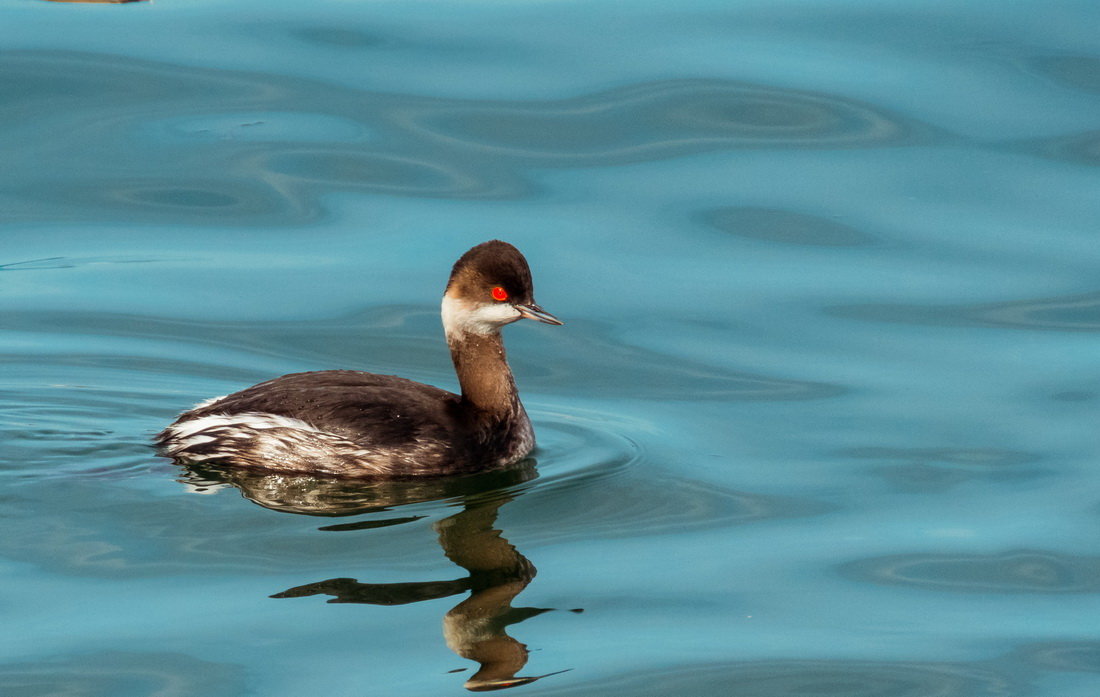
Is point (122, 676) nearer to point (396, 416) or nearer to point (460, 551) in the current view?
point (460, 551)

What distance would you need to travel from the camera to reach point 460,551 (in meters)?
8.49

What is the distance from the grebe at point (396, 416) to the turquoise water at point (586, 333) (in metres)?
0.19

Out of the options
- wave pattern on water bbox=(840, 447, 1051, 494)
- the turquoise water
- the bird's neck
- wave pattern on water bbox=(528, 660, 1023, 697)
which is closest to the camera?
wave pattern on water bbox=(528, 660, 1023, 697)

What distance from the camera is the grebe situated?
9344 millimetres

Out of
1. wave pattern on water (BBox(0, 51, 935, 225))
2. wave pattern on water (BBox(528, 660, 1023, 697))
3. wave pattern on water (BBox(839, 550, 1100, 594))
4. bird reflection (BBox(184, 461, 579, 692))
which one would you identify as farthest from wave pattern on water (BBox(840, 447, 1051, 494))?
wave pattern on water (BBox(0, 51, 935, 225))

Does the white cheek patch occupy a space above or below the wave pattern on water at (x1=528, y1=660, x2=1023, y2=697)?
above

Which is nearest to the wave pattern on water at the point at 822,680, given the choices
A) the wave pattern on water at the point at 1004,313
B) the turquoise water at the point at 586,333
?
the turquoise water at the point at 586,333

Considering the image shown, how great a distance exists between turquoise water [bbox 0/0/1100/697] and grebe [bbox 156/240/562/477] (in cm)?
19

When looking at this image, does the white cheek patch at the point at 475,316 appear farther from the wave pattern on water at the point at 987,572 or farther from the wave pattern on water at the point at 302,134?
the wave pattern on water at the point at 302,134

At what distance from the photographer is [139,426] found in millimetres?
9953

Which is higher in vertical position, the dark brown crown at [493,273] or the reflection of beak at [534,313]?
the dark brown crown at [493,273]

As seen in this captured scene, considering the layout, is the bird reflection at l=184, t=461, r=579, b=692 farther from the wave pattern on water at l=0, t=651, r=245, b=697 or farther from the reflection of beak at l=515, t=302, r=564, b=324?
the reflection of beak at l=515, t=302, r=564, b=324

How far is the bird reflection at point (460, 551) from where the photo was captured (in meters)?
7.44

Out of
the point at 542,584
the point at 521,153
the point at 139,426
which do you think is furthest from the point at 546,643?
the point at 521,153
